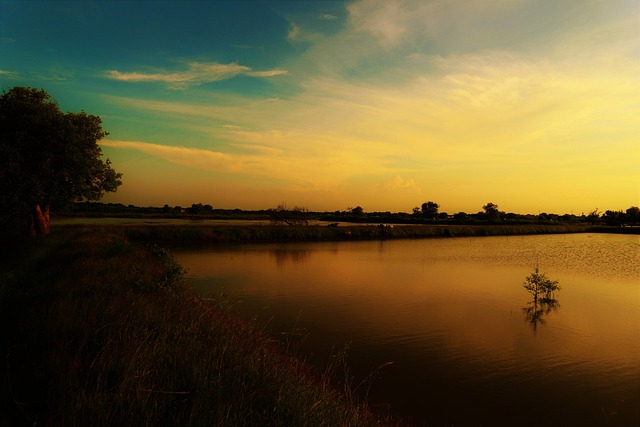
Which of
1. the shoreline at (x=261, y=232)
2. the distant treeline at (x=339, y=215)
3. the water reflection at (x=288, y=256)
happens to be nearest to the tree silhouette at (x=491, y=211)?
the distant treeline at (x=339, y=215)

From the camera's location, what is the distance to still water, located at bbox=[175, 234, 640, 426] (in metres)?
8.86

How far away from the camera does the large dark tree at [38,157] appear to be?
2605 centimetres

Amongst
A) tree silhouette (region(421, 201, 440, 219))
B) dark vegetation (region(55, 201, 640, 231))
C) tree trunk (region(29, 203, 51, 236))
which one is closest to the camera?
tree trunk (region(29, 203, 51, 236))

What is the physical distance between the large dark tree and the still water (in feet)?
39.3

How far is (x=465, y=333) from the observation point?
1374 cm

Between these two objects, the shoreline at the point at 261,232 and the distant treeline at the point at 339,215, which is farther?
the distant treeline at the point at 339,215

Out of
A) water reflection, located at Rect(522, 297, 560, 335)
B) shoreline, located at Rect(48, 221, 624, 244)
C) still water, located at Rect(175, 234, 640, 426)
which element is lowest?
still water, located at Rect(175, 234, 640, 426)

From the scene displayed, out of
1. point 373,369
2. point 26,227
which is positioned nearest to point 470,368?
point 373,369

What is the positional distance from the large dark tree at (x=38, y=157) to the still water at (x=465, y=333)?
12.0 meters

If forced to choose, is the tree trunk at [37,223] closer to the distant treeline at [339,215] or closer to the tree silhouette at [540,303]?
the distant treeline at [339,215]

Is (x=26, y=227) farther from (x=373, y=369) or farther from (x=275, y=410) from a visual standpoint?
(x=275, y=410)

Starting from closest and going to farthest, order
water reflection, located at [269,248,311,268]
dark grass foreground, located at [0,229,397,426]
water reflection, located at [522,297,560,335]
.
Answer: dark grass foreground, located at [0,229,397,426], water reflection, located at [522,297,560,335], water reflection, located at [269,248,311,268]

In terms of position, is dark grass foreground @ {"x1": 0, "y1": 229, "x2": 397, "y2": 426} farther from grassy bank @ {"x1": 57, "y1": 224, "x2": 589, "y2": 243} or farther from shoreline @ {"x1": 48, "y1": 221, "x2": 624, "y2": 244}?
grassy bank @ {"x1": 57, "y1": 224, "x2": 589, "y2": 243}

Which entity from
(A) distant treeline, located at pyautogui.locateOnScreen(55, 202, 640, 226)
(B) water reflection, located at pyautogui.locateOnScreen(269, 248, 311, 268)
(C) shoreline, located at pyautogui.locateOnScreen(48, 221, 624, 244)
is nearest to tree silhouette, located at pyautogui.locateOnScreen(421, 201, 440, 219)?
(A) distant treeline, located at pyautogui.locateOnScreen(55, 202, 640, 226)
